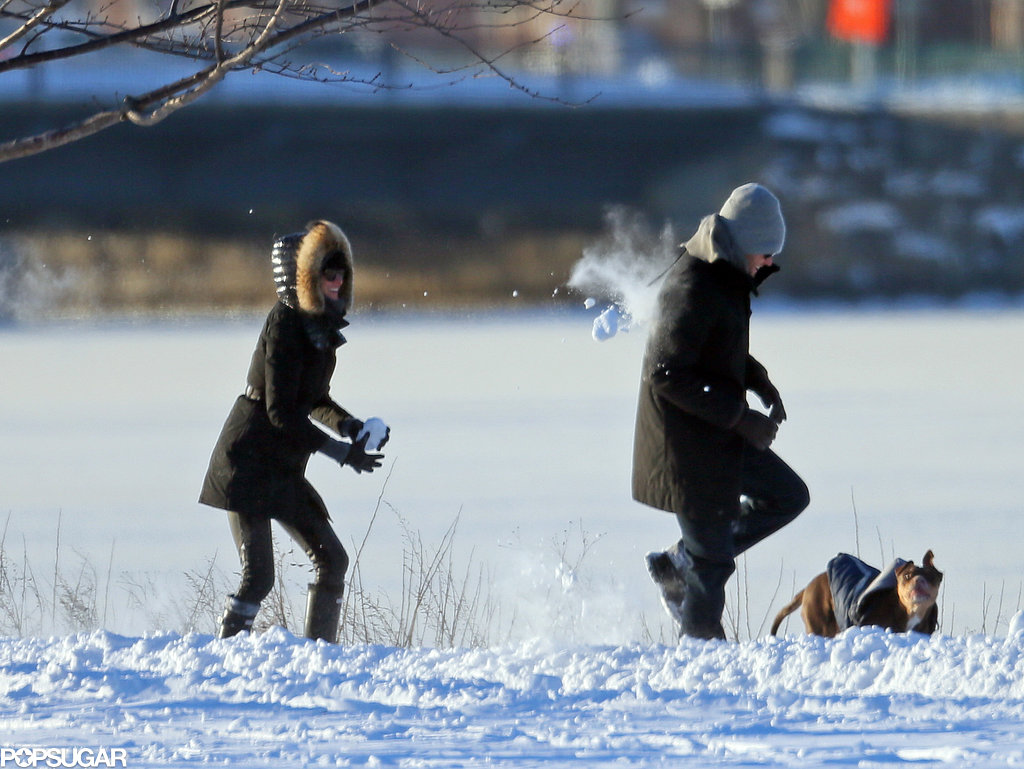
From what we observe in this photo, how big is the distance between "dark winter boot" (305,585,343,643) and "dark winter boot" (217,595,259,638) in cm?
21

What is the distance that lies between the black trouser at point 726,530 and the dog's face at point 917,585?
0.44 metres

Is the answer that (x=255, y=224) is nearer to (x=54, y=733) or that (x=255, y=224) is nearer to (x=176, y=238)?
(x=176, y=238)

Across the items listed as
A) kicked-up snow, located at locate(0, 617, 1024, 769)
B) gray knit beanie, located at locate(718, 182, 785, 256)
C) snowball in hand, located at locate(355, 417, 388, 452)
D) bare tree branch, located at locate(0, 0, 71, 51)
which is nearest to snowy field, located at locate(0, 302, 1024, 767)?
kicked-up snow, located at locate(0, 617, 1024, 769)

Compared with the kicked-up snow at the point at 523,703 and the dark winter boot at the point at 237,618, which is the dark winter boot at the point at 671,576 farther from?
the dark winter boot at the point at 237,618

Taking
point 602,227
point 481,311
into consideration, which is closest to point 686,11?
point 602,227

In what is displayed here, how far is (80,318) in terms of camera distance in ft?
94.2

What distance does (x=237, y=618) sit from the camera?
240 inches

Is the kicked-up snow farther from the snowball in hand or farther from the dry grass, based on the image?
the dry grass

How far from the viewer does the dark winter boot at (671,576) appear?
6043 mm

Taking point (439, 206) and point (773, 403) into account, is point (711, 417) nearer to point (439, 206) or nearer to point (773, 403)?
point (773, 403)

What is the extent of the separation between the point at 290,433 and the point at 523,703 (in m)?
1.43

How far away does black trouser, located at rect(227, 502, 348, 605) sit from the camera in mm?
6043

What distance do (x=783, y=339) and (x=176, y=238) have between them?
45.2 feet

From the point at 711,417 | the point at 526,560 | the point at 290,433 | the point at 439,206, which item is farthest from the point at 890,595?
the point at 439,206
